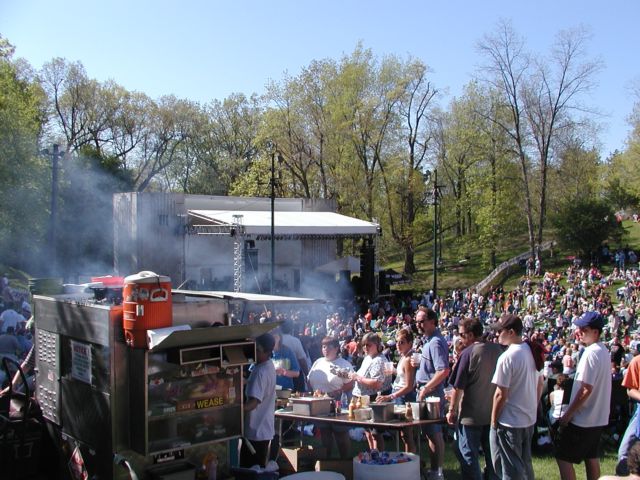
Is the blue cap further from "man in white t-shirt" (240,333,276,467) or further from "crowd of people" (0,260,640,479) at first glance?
"man in white t-shirt" (240,333,276,467)

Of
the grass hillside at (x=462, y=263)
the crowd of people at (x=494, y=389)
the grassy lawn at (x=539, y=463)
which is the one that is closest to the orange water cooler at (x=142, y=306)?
the crowd of people at (x=494, y=389)

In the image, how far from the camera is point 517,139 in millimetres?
38719

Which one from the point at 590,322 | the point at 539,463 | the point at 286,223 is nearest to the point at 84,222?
the point at 286,223

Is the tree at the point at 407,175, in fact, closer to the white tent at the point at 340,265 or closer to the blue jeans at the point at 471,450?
the white tent at the point at 340,265

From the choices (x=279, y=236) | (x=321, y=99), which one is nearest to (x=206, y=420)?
(x=279, y=236)

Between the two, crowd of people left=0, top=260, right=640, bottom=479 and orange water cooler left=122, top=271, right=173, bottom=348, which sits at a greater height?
orange water cooler left=122, top=271, right=173, bottom=348

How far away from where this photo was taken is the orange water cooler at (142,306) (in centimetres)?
377

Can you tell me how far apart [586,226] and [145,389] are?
33.2 metres

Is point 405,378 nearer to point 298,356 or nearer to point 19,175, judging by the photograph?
point 298,356

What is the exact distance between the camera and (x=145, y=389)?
385cm

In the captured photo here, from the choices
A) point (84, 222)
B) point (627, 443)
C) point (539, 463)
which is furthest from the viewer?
point (84, 222)

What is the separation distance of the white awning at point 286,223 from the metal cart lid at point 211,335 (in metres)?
19.9

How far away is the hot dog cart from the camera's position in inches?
154

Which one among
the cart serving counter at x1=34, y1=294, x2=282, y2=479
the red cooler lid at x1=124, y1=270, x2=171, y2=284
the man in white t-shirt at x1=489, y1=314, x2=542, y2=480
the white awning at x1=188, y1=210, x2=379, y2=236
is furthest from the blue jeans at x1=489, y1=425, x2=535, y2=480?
the white awning at x1=188, y1=210, x2=379, y2=236
